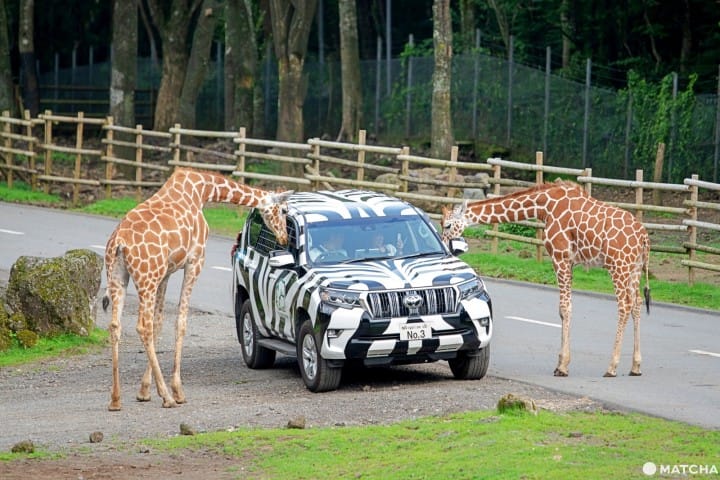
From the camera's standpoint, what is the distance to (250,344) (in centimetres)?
1655

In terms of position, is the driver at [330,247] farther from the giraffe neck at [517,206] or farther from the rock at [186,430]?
the rock at [186,430]

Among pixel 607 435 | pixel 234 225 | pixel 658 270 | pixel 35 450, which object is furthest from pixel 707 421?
pixel 234 225

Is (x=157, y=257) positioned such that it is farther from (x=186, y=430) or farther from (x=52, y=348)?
(x=52, y=348)

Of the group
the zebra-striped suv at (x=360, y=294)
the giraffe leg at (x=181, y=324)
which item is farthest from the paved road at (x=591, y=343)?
the giraffe leg at (x=181, y=324)

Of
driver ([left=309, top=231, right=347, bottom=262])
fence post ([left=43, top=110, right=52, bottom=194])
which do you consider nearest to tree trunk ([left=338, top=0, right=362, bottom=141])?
fence post ([left=43, top=110, right=52, bottom=194])

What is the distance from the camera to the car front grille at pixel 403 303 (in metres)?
14.2

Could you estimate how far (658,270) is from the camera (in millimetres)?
24266

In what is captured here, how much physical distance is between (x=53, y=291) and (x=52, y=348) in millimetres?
724

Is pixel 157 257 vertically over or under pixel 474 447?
over

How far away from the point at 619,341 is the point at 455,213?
93.7 inches

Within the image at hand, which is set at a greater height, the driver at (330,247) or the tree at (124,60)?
the tree at (124,60)

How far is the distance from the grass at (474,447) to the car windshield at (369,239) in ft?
10.1

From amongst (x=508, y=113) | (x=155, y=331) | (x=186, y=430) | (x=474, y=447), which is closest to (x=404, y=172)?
(x=508, y=113)

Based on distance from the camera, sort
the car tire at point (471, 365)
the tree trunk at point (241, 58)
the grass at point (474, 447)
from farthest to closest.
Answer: the tree trunk at point (241, 58)
the car tire at point (471, 365)
the grass at point (474, 447)
